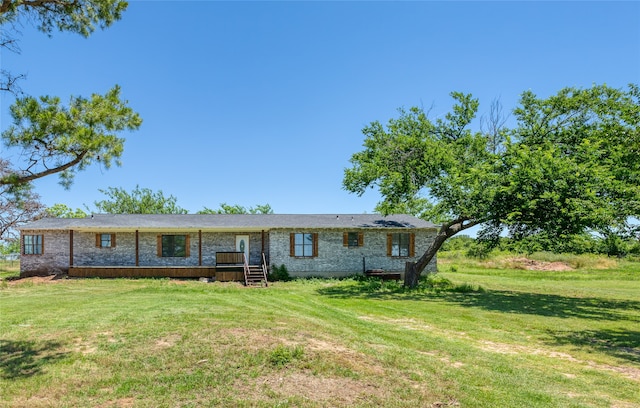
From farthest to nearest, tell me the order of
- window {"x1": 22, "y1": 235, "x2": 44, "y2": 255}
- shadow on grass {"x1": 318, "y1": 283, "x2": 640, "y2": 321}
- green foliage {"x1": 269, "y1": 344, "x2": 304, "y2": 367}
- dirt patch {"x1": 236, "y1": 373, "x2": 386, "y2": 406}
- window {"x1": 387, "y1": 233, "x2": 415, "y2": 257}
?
window {"x1": 387, "y1": 233, "x2": 415, "y2": 257} < window {"x1": 22, "y1": 235, "x2": 44, "y2": 255} < shadow on grass {"x1": 318, "y1": 283, "x2": 640, "y2": 321} < green foliage {"x1": 269, "y1": 344, "x2": 304, "y2": 367} < dirt patch {"x1": 236, "y1": 373, "x2": 386, "y2": 406}

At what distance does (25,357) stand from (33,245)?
1947cm

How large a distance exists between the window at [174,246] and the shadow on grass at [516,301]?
918 cm

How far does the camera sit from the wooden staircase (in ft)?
63.9

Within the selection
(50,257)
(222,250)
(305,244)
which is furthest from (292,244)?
(50,257)

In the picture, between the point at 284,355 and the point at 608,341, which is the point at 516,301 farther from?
the point at 284,355

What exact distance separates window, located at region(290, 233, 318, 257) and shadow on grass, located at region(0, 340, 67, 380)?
15705 mm

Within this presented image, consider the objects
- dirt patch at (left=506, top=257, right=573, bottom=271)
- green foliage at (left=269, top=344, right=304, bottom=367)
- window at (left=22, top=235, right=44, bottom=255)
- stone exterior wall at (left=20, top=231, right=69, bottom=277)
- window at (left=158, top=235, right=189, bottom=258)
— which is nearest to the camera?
green foliage at (left=269, top=344, right=304, bottom=367)

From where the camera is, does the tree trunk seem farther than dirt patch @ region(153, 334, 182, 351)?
Yes

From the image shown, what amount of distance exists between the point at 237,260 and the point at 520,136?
15465 millimetres

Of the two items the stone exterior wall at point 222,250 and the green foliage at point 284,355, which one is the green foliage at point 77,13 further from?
Answer: the stone exterior wall at point 222,250

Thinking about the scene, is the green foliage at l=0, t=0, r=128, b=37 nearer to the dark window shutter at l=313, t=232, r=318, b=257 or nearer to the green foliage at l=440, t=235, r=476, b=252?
the dark window shutter at l=313, t=232, r=318, b=257

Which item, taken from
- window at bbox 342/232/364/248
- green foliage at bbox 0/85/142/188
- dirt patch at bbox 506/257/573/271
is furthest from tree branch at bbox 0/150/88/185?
dirt patch at bbox 506/257/573/271

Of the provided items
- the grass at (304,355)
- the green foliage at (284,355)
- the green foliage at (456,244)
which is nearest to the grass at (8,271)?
the grass at (304,355)

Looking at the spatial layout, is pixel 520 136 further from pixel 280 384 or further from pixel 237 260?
pixel 280 384
